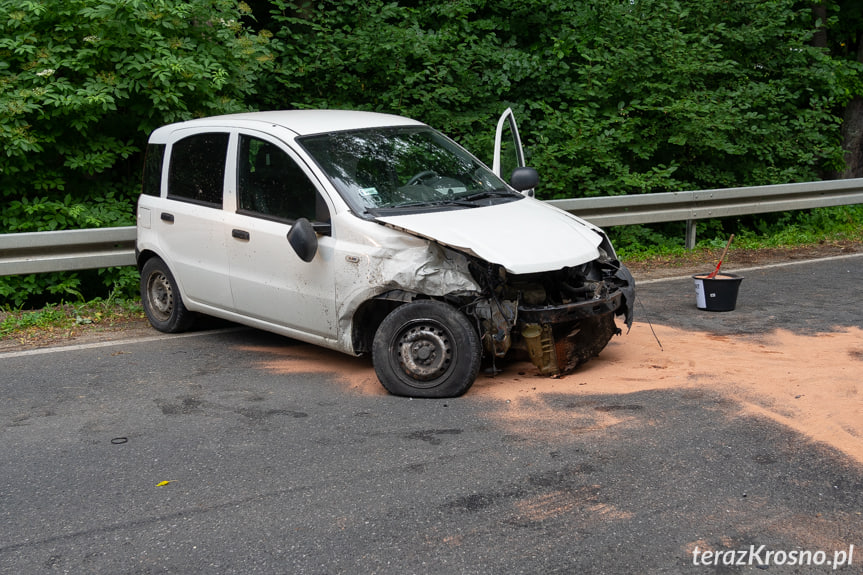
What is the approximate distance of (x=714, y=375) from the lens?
6.26 meters

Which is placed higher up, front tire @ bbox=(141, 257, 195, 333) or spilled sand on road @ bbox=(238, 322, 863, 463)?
front tire @ bbox=(141, 257, 195, 333)

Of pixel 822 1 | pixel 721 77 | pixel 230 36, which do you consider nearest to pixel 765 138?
pixel 721 77

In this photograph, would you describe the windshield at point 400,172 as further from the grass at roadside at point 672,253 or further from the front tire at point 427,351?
the grass at roadside at point 672,253

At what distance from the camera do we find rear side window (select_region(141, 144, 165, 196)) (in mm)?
7934

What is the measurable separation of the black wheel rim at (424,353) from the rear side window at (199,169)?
7.17 ft

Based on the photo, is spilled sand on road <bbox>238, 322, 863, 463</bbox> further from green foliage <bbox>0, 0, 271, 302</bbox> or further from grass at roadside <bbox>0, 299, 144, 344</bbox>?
green foliage <bbox>0, 0, 271, 302</bbox>

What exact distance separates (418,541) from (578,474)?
1.07m

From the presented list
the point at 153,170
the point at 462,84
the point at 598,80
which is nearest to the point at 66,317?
the point at 153,170

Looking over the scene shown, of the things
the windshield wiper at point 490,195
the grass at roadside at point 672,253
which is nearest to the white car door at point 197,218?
the grass at roadside at point 672,253

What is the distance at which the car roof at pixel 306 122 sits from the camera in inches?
277

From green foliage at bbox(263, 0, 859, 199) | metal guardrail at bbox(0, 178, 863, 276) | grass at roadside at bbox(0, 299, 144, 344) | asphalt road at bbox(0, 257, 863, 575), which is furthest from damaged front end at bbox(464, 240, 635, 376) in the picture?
green foliage at bbox(263, 0, 859, 199)

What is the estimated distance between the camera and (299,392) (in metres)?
6.23

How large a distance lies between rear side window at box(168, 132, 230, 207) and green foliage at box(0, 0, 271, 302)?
2.25 meters

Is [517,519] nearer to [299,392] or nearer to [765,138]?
[299,392]
